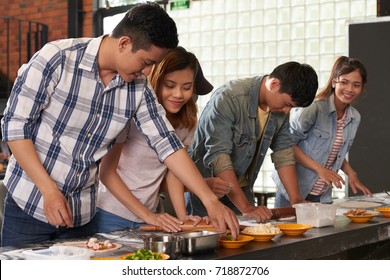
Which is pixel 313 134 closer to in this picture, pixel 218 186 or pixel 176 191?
pixel 218 186

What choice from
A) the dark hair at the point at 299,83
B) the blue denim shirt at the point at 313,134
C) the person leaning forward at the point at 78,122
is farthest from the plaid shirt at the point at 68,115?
the blue denim shirt at the point at 313,134

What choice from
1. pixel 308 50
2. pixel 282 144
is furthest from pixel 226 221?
pixel 308 50

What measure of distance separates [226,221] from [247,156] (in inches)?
36.3

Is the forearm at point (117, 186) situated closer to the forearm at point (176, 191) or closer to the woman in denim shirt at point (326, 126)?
the forearm at point (176, 191)

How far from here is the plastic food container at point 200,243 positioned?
1.94 meters

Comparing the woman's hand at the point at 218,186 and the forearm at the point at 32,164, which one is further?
the woman's hand at the point at 218,186

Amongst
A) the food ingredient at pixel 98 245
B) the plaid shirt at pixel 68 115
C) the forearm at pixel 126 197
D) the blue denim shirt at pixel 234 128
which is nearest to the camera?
the food ingredient at pixel 98 245

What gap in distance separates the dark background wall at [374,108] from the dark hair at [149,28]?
11.5 ft

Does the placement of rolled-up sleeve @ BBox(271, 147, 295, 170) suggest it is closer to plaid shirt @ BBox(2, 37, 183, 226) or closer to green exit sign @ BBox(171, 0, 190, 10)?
plaid shirt @ BBox(2, 37, 183, 226)

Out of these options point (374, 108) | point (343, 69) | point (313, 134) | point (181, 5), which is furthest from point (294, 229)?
point (181, 5)

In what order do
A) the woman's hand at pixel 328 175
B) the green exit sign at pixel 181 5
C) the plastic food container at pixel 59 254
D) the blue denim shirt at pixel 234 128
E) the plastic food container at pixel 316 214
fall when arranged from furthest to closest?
the green exit sign at pixel 181 5
the woman's hand at pixel 328 175
the blue denim shirt at pixel 234 128
the plastic food container at pixel 316 214
the plastic food container at pixel 59 254

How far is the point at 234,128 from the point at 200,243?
1.14 metres
